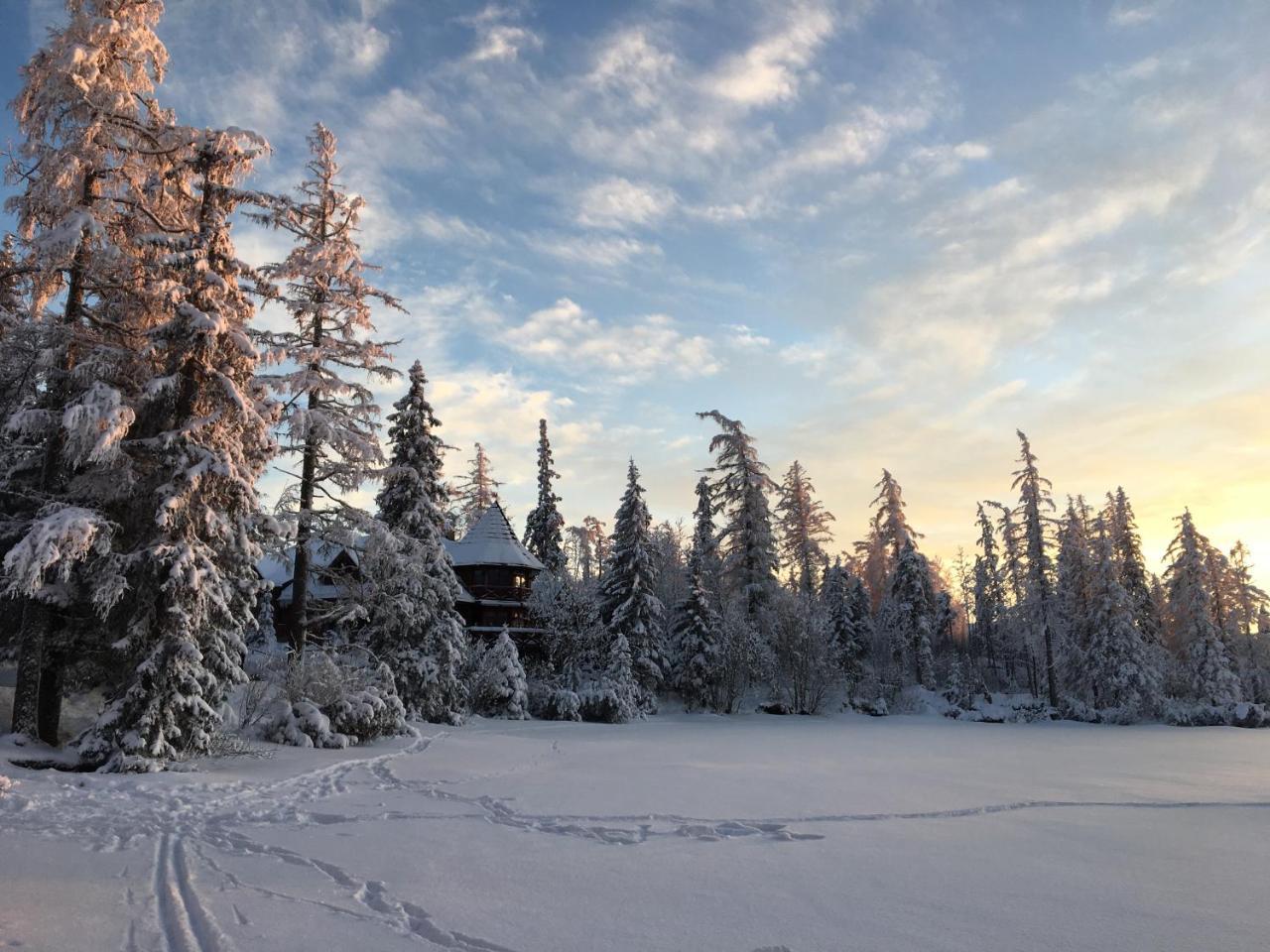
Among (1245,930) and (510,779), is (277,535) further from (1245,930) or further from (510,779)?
(1245,930)

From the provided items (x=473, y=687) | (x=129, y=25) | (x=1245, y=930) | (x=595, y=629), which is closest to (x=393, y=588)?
(x=473, y=687)

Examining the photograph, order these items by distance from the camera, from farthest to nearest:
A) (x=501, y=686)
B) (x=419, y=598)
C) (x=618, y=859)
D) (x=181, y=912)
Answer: (x=501, y=686)
(x=419, y=598)
(x=618, y=859)
(x=181, y=912)

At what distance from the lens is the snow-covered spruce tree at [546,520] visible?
47.5m

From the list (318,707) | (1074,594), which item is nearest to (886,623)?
(1074,594)

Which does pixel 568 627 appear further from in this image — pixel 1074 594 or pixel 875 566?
pixel 875 566

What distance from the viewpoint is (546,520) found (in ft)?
161

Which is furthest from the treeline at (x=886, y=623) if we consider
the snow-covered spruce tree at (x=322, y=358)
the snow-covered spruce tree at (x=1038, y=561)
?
the snow-covered spruce tree at (x=322, y=358)

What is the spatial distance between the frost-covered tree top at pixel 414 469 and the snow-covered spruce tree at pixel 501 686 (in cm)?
593

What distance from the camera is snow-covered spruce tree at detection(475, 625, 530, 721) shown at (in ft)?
98.5

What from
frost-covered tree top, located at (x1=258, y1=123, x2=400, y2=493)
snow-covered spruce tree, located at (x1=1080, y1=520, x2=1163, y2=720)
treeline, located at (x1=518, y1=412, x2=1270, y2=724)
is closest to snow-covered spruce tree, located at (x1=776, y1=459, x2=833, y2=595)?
treeline, located at (x1=518, y1=412, x2=1270, y2=724)

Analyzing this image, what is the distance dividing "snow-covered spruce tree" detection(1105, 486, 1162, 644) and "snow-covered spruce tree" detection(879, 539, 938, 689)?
455 inches

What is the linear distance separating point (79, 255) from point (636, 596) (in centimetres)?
2714

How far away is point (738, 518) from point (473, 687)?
20.0 m

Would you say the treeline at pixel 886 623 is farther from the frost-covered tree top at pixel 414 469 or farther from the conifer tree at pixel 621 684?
the frost-covered tree top at pixel 414 469
